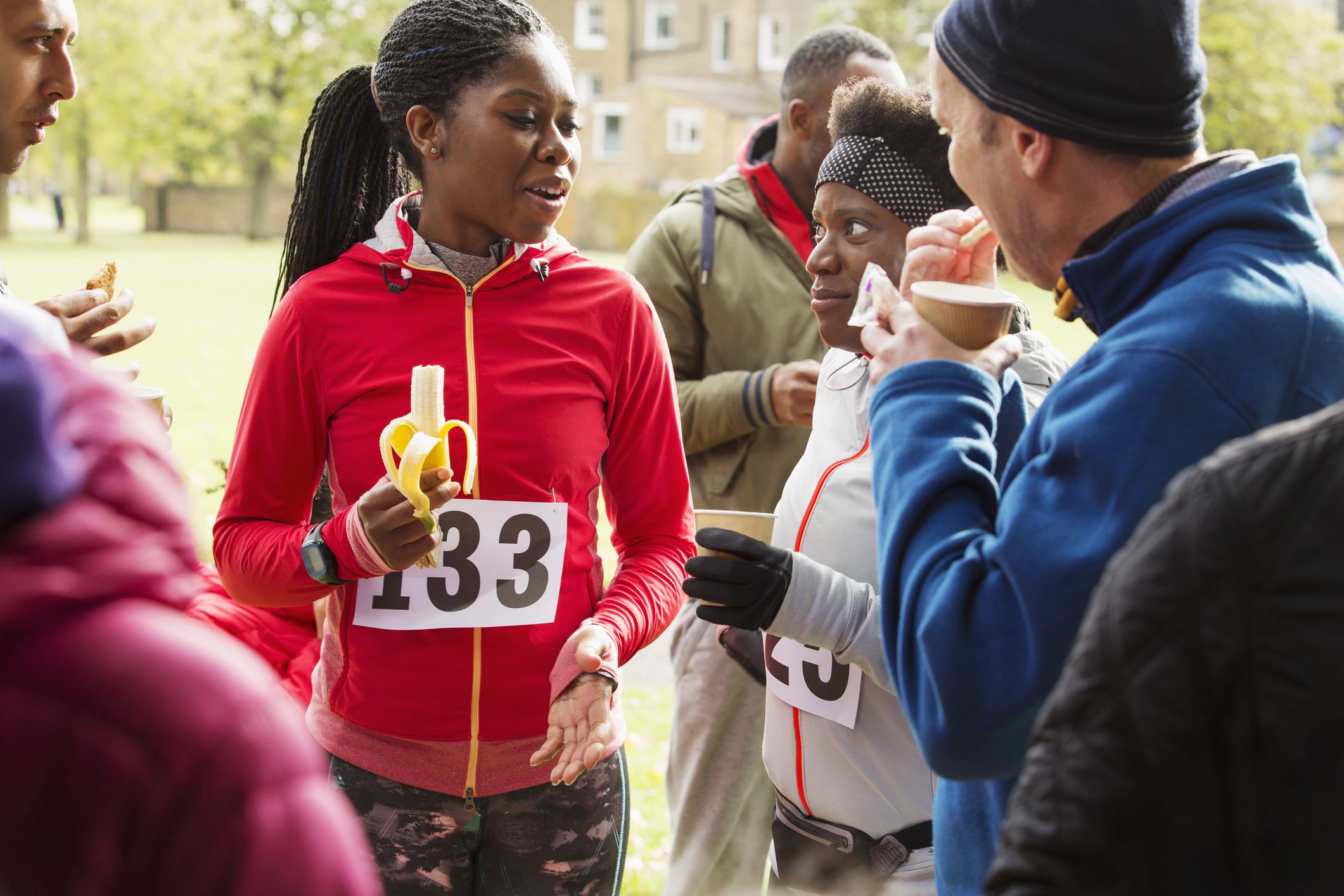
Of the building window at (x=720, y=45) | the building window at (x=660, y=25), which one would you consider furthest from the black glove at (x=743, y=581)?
the building window at (x=660, y=25)

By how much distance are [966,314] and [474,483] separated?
113 centimetres

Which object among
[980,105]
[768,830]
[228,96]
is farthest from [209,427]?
[228,96]

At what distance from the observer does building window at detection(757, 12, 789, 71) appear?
52.0 metres

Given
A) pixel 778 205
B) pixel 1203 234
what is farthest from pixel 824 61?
pixel 1203 234

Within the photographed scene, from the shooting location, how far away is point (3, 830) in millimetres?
972

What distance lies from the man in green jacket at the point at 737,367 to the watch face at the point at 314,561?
1.69m

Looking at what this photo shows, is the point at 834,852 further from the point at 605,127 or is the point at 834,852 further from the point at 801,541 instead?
the point at 605,127

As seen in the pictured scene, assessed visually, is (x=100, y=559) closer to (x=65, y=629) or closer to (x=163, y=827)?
(x=65, y=629)

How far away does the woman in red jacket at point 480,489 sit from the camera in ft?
7.87

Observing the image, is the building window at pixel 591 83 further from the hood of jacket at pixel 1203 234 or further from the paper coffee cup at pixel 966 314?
the hood of jacket at pixel 1203 234

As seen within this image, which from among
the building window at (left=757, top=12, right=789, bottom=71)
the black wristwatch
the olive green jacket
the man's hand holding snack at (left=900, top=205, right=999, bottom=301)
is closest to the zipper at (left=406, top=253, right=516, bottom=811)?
the black wristwatch

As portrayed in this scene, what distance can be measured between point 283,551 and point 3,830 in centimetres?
144

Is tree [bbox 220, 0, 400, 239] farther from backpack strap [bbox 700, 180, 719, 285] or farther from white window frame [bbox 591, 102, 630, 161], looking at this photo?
backpack strap [bbox 700, 180, 719, 285]

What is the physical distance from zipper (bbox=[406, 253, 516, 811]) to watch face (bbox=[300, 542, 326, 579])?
0.32 metres
